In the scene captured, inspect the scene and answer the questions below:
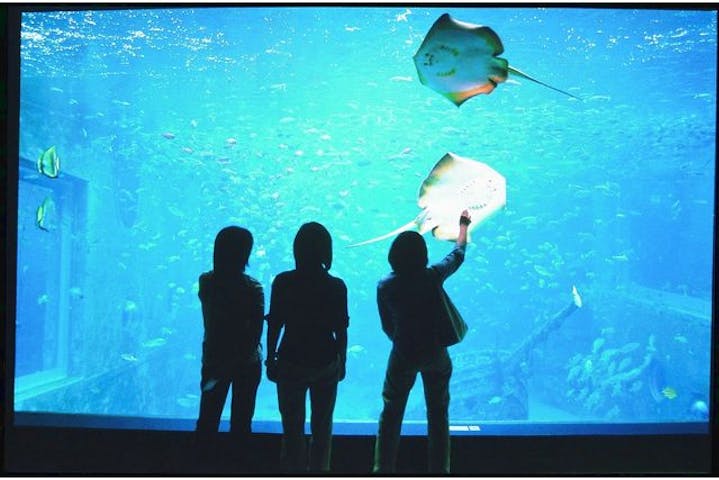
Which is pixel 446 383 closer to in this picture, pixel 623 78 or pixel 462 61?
pixel 462 61

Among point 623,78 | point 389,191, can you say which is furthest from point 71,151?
point 389,191

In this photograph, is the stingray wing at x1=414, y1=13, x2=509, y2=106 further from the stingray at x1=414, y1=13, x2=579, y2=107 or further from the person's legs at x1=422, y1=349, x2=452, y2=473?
the person's legs at x1=422, y1=349, x2=452, y2=473

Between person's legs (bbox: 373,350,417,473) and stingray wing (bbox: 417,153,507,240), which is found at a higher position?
stingray wing (bbox: 417,153,507,240)

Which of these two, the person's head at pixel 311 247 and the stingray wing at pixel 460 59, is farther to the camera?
the stingray wing at pixel 460 59

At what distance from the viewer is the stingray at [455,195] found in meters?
3.80

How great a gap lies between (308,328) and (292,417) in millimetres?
540

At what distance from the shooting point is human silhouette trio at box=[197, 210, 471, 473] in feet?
9.53

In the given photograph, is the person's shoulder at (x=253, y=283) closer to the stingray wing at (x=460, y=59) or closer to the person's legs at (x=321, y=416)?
Result: the person's legs at (x=321, y=416)

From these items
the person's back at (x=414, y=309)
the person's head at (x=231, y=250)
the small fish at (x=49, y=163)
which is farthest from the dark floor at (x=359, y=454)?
the small fish at (x=49, y=163)

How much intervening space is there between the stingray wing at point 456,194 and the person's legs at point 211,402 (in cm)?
185

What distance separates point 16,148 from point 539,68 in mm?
7305

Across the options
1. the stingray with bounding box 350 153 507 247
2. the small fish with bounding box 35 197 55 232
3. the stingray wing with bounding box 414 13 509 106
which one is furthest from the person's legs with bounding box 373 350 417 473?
the small fish with bounding box 35 197 55 232

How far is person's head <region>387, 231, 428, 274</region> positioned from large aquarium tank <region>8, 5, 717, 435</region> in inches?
38.1

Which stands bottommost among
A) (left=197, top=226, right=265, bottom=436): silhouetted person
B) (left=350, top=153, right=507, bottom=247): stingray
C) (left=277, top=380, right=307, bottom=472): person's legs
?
(left=277, top=380, right=307, bottom=472): person's legs
